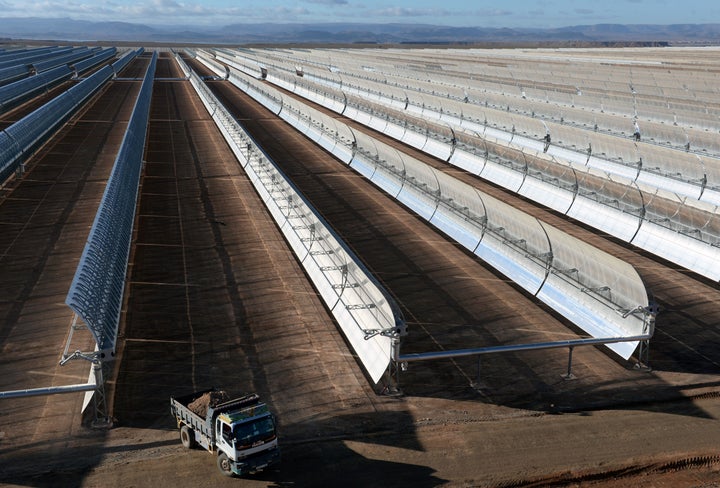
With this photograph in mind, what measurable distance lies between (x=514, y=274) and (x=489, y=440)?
7.42 metres

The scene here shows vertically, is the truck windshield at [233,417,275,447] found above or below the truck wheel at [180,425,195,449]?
above

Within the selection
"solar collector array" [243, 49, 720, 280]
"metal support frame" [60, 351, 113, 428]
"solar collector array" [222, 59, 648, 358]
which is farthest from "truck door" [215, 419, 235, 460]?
"solar collector array" [243, 49, 720, 280]

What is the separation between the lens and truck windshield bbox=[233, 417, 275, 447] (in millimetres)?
9805

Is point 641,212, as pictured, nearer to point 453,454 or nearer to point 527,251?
point 527,251

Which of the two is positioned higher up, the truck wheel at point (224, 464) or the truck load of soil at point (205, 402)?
the truck load of soil at point (205, 402)

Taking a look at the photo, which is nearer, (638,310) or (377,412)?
(377,412)

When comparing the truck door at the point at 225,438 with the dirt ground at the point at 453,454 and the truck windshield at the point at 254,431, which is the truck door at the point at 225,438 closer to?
the truck windshield at the point at 254,431

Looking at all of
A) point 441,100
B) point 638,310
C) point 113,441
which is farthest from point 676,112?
point 113,441

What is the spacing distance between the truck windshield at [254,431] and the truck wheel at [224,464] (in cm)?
43

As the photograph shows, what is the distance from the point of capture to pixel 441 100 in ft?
151

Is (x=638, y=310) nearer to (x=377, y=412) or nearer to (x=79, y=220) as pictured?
(x=377, y=412)

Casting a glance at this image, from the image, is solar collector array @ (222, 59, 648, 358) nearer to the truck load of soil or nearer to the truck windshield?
the truck windshield

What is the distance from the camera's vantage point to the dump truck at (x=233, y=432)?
979cm

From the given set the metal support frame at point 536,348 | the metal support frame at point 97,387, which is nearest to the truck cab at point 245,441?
the metal support frame at point 97,387
